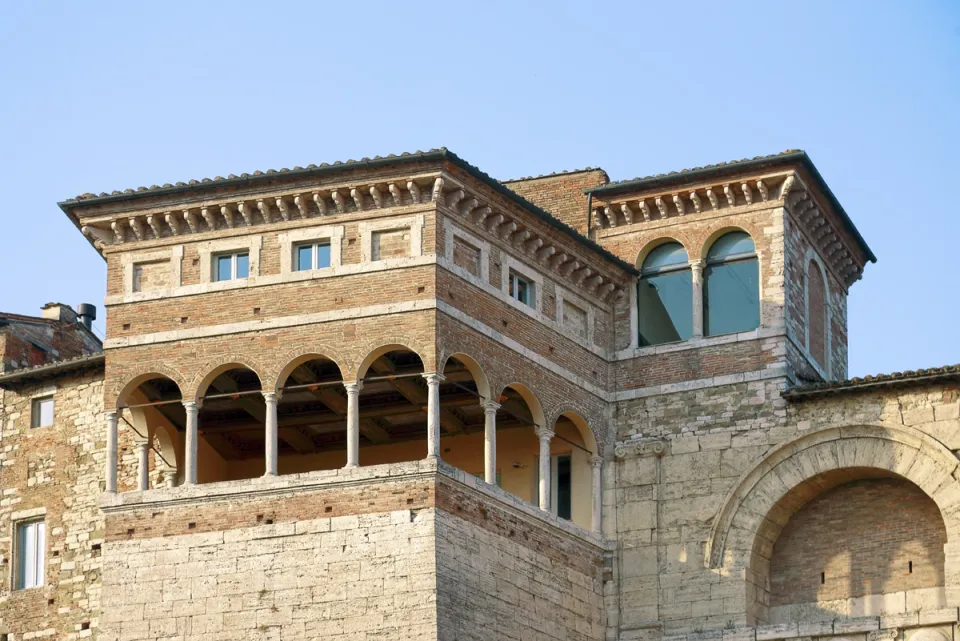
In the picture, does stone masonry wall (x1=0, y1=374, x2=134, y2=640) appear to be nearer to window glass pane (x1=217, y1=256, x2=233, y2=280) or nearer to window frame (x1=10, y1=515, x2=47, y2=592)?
window frame (x1=10, y1=515, x2=47, y2=592)

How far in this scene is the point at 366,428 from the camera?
3894 cm

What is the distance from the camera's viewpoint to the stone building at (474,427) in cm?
3422

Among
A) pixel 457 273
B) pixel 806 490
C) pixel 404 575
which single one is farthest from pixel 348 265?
pixel 806 490

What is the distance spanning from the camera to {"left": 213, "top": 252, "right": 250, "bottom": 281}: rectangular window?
3569cm

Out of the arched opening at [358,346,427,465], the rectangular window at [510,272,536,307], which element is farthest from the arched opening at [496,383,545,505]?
the rectangular window at [510,272,536,307]

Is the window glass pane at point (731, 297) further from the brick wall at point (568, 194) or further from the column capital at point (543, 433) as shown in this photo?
the column capital at point (543, 433)

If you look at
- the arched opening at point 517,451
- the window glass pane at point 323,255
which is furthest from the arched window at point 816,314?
the window glass pane at point 323,255

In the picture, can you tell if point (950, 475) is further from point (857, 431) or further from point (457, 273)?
point (457, 273)

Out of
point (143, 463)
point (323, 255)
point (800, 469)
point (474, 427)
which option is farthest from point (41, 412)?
point (800, 469)

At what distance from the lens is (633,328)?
128 feet

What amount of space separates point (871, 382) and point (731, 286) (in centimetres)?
317

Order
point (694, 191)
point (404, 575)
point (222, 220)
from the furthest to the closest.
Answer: point (694, 191) < point (222, 220) < point (404, 575)

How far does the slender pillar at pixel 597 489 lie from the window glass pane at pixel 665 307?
218cm

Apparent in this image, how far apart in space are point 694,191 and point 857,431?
4.80 m
